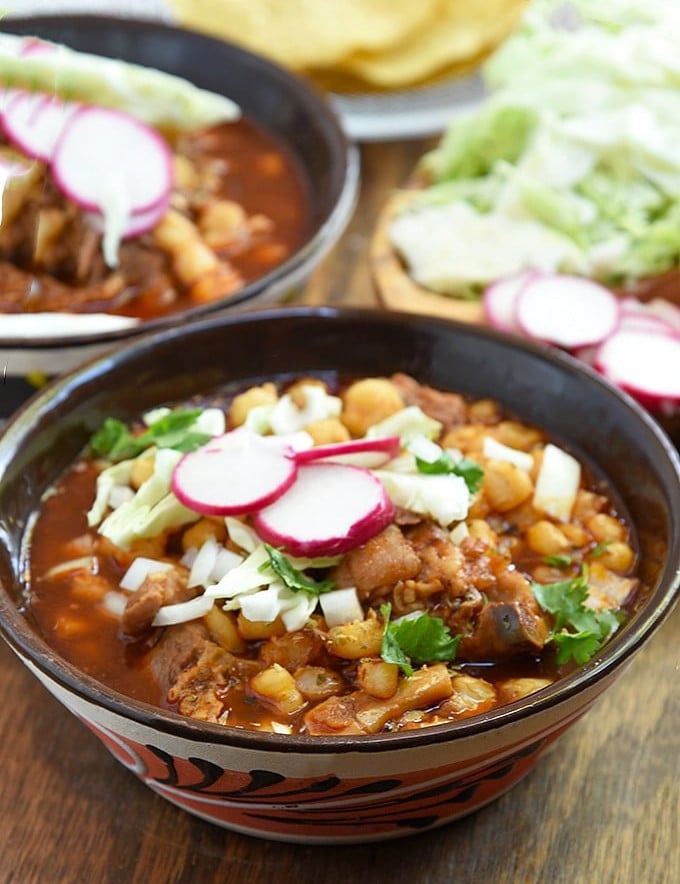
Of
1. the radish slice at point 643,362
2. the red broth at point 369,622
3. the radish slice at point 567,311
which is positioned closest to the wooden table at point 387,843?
the red broth at point 369,622

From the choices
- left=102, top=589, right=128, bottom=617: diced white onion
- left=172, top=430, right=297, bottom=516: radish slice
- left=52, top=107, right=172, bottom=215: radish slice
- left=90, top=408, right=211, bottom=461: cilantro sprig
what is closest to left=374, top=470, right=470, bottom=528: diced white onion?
left=172, top=430, right=297, bottom=516: radish slice

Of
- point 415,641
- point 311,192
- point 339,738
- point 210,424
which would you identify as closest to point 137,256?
point 311,192

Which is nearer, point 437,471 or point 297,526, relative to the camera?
point 297,526

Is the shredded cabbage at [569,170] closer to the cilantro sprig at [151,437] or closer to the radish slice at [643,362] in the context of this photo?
the radish slice at [643,362]

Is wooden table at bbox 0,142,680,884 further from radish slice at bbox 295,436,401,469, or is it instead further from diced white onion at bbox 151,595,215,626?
radish slice at bbox 295,436,401,469

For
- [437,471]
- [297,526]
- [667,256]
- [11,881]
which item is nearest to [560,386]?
[437,471]

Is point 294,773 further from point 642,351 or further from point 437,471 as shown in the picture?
point 642,351

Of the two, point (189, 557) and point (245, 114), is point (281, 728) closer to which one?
point (189, 557)
